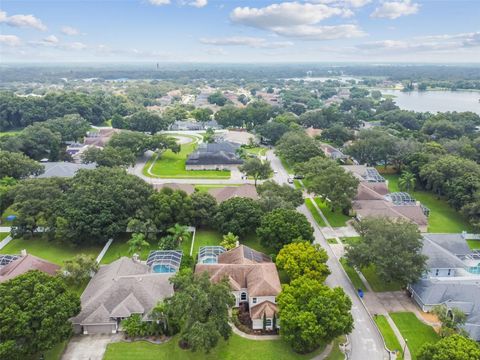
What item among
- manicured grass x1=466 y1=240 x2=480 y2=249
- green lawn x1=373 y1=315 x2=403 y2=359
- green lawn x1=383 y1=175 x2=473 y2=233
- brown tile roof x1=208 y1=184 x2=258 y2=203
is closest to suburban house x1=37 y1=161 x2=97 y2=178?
brown tile roof x1=208 y1=184 x2=258 y2=203

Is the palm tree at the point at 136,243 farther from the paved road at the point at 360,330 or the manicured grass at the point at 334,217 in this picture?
the manicured grass at the point at 334,217

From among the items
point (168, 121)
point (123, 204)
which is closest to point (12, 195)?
point (123, 204)

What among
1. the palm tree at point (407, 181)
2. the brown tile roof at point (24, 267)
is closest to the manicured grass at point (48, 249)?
the brown tile roof at point (24, 267)

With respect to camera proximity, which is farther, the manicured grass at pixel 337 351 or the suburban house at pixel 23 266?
the suburban house at pixel 23 266

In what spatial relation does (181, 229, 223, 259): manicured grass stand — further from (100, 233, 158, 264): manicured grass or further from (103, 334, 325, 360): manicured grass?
(103, 334, 325, 360): manicured grass

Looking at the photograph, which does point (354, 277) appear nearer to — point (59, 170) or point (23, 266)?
point (23, 266)

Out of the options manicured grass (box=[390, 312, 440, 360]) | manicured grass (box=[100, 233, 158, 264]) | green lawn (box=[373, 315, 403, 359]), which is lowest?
manicured grass (box=[100, 233, 158, 264])

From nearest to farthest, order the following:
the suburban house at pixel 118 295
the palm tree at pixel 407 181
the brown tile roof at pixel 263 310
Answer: the suburban house at pixel 118 295 < the brown tile roof at pixel 263 310 < the palm tree at pixel 407 181
